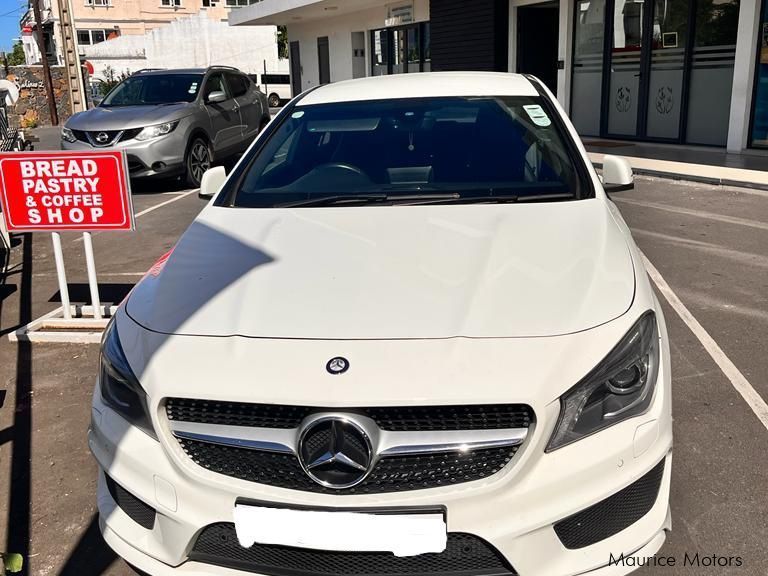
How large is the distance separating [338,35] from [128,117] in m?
16.1

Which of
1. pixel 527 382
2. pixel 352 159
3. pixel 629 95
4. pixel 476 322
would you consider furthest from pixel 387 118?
pixel 629 95

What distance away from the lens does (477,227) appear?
2709 millimetres

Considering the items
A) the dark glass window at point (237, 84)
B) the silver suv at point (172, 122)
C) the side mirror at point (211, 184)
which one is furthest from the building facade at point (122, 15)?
the side mirror at point (211, 184)

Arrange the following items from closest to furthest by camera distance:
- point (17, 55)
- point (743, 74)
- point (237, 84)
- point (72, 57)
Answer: point (743, 74) → point (237, 84) → point (72, 57) → point (17, 55)

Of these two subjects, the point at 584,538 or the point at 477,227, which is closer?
the point at 584,538

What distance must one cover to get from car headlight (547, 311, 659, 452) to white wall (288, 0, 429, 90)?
18987mm

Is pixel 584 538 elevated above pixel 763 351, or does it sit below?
above

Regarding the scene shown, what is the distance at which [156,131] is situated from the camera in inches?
379

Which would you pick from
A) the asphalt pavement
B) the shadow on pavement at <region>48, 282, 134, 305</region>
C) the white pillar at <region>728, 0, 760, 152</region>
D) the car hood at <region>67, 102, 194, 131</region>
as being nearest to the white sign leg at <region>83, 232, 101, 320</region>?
the asphalt pavement

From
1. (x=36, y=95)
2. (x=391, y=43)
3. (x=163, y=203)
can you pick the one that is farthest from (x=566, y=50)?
(x=36, y=95)

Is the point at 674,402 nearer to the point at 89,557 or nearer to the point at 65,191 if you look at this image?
the point at 89,557

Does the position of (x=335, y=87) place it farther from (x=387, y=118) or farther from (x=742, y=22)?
(x=742, y=22)

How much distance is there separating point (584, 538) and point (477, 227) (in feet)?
4.03

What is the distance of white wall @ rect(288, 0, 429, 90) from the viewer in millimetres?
21906
